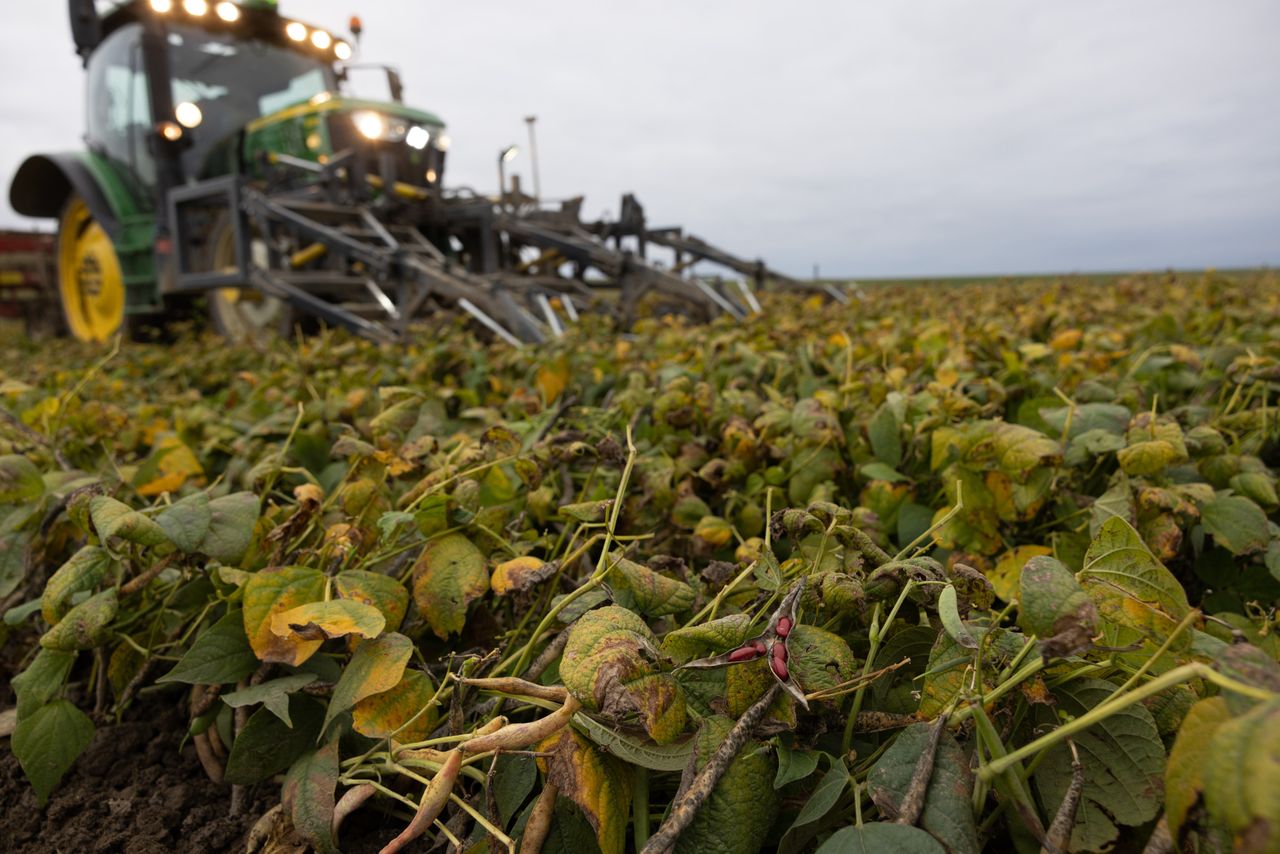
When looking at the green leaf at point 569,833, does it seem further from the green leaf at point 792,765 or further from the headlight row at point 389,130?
the headlight row at point 389,130

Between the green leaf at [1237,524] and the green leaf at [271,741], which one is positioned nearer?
the green leaf at [271,741]

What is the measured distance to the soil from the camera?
109cm

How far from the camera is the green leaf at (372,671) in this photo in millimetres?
935

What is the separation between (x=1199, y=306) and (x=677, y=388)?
320cm

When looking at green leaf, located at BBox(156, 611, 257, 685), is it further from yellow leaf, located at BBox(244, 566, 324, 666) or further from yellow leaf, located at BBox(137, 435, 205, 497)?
yellow leaf, located at BBox(137, 435, 205, 497)

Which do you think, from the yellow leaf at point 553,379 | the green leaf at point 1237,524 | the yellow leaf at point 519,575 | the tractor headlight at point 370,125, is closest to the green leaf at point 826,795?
the yellow leaf at point 519,575

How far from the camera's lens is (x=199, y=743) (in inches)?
47.1

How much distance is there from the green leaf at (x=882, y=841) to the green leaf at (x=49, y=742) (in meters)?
1.05

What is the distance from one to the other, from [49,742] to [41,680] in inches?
3.5

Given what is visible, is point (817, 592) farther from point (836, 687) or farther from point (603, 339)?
point (603, 339)

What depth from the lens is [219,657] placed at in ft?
3.59

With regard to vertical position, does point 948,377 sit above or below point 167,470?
above

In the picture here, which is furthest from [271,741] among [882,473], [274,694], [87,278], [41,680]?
[87,278]

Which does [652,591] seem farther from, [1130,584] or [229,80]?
[229,80]
